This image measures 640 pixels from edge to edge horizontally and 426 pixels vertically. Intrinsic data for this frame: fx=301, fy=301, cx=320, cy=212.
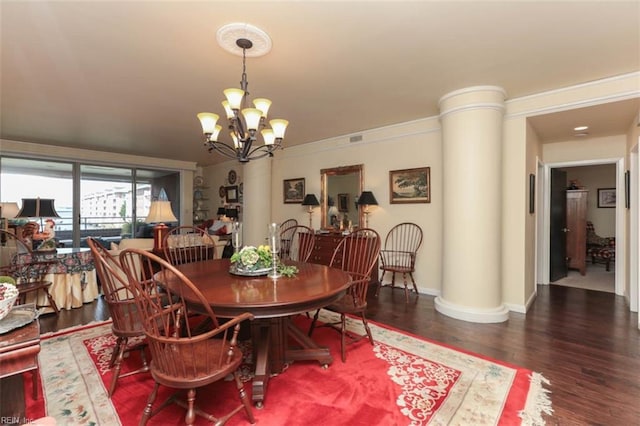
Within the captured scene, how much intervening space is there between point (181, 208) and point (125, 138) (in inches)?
107

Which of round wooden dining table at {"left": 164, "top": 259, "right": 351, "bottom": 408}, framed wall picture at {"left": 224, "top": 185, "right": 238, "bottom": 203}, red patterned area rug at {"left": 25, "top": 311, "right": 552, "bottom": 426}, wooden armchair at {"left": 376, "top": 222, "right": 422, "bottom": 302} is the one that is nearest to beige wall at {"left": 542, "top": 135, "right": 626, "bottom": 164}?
wooden armchair at {"left": 376, "top": 222, "right": 422, "bottom": 302}

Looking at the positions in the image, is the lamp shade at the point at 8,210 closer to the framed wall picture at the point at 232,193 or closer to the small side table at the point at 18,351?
the framed wall picture at the point at 232,193

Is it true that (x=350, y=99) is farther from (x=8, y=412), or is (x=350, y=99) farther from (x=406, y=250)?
(x=8, y=412)

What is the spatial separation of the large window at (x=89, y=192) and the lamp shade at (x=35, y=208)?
0.53 m

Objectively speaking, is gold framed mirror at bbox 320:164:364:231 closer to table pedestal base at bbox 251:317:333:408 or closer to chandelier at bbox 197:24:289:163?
chandelier at bbox 197:24:289:163

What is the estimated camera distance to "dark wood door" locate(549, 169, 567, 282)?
501cm

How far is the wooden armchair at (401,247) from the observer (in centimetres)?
448

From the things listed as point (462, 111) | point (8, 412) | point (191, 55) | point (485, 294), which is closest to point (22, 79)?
point (191, 55)

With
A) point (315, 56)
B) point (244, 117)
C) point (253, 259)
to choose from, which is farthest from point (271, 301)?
point (315, 56)

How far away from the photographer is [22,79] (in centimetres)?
304

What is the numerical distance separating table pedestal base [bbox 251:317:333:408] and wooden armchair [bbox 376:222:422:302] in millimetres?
2185

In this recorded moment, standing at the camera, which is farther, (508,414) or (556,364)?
(556,364)

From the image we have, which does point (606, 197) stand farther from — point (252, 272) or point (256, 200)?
point (252, 272)

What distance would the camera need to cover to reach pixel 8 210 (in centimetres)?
504
